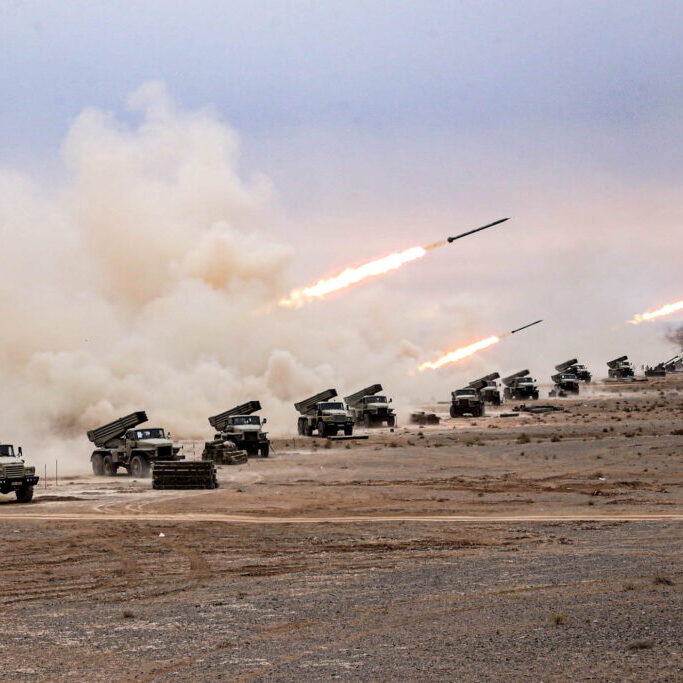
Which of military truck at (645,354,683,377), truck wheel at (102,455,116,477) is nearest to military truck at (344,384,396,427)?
truck wheel at (102,455,116,477)

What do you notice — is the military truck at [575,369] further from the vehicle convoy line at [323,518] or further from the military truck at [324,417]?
the vehicle convoy line at [323,518]

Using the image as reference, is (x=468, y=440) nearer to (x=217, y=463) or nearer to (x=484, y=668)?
(x=217, y=463)

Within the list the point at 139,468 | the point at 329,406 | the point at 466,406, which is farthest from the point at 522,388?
the point at 139,468

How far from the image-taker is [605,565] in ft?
57.5

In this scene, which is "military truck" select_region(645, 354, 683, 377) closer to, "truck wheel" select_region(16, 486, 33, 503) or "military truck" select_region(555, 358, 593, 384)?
"military truck" select_region(555, 358, 593, 384)

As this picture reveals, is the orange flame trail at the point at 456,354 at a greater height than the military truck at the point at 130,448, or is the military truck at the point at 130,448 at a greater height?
the orange flame trail at the point at 456,354

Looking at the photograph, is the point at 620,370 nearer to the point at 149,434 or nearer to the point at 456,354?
the point at 456,354

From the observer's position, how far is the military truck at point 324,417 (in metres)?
58.5

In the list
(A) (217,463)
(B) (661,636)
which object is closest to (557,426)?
(A) (217,463)

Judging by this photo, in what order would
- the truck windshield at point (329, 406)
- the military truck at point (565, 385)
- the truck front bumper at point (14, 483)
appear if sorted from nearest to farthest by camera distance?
the truck front bumper at point (14, 483) → the truck windshield at point (329, 406) → the military truck at point (565, 385)

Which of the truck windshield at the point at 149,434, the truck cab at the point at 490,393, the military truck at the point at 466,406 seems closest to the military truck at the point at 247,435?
the truck windshield at the point at 149,434

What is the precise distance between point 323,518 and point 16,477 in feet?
32.5

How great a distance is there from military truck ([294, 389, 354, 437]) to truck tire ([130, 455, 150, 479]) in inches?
772

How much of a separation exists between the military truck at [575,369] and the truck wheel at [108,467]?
70046mm
